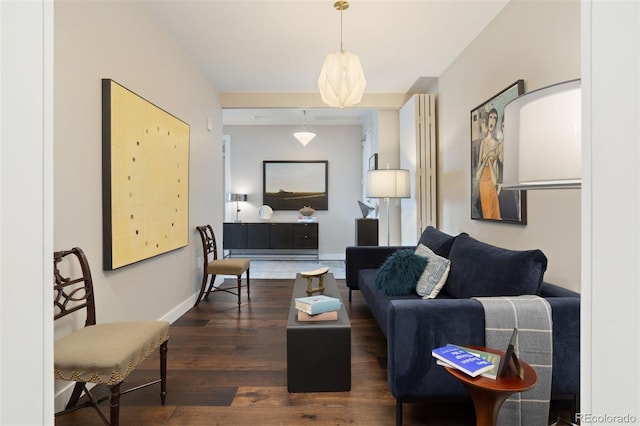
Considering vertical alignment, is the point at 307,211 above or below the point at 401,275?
above

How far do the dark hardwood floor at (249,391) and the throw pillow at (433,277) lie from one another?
1.86ft

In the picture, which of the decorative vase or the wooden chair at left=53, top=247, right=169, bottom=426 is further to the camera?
the decorative vase

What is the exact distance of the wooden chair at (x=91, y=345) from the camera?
1474mm

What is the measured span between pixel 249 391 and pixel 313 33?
2944mm

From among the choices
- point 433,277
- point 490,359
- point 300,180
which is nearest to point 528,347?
point 490,359

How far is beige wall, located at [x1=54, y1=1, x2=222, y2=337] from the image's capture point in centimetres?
190

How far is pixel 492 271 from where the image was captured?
2.06m

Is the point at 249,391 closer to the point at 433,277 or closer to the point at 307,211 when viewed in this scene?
the point at 433,277

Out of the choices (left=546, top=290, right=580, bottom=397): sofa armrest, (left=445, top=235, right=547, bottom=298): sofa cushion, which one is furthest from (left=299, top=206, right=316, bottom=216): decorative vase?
(left=546, top=290, right=580, bottom=397): sofa armrest

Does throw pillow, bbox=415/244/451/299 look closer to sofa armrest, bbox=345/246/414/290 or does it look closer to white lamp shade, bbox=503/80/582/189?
sofa armrest, bbox=345/246/414/290

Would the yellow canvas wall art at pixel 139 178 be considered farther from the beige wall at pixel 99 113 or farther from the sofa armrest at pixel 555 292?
the sofa armrest at pixel 555 292

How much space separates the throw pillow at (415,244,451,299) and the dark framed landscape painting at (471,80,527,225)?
630mm

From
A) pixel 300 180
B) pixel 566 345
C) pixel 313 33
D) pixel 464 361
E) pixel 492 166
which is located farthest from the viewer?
pixel 300 180
